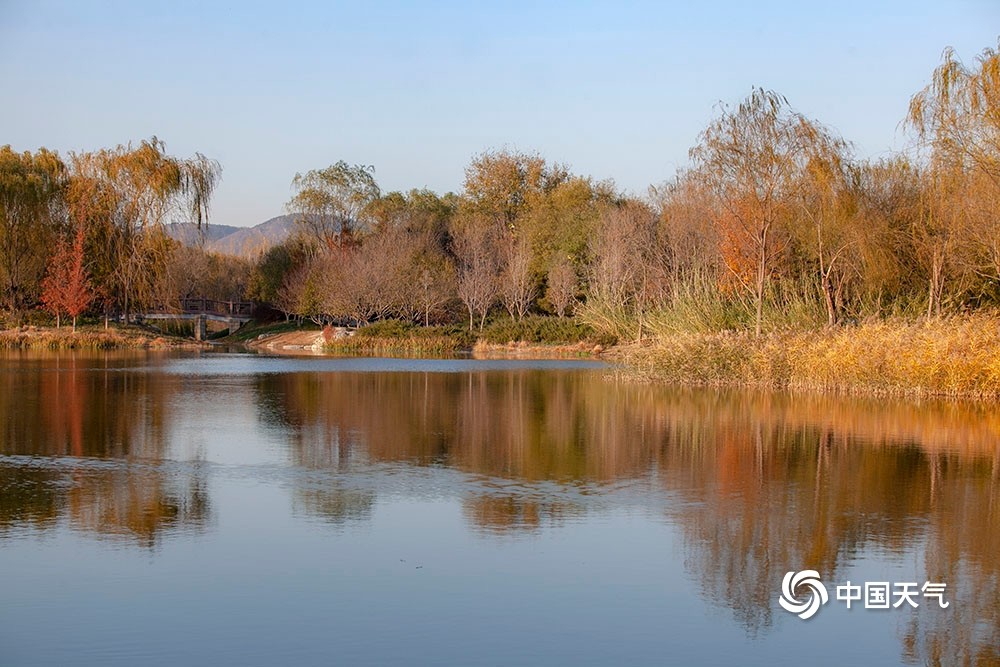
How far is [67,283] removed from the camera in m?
54.5

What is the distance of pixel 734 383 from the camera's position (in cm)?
2848

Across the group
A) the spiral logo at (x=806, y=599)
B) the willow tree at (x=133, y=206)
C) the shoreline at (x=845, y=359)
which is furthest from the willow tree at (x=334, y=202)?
the spiral logo at (x=806, y=599)

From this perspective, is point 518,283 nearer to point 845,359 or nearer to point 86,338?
point 86,338

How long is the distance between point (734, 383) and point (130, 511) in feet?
64.3

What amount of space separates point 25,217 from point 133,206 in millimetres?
5198

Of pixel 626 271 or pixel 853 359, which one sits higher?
pixel 626 271

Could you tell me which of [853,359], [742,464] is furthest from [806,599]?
[853,359]

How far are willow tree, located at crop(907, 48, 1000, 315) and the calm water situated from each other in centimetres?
756

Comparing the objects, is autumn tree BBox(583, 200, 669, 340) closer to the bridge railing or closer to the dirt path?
the dirt path

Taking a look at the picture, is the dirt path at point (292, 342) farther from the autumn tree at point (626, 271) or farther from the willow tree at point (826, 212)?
the willow tree at point (826, 212)

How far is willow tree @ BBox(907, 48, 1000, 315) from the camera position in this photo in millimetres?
24938

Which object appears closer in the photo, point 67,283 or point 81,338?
point 81,338

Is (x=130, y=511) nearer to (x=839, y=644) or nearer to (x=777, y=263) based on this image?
(x=839, y=644)

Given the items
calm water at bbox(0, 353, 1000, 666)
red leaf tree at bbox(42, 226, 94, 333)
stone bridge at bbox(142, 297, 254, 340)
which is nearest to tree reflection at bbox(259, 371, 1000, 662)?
calm water at bbox(0, 353, 1000, 666)
